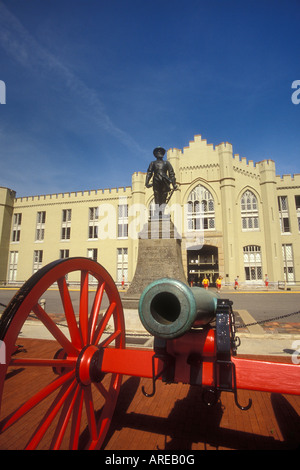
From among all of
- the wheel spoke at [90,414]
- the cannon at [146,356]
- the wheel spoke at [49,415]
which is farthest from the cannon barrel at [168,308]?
the wheel spoke at [90,414]

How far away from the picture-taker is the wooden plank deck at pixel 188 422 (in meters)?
2.32

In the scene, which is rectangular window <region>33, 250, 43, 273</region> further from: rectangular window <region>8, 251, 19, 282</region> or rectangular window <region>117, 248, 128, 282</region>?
rectangular window <region>117, 248, 128, 282</region>

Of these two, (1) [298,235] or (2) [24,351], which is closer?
(2) [24,351]

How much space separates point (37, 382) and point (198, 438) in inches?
95.7

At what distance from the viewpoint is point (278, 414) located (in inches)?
112

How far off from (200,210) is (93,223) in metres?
11.7

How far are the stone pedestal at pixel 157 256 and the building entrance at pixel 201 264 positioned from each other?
58.4 feet

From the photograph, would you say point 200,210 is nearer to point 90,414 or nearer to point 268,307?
point 268,307

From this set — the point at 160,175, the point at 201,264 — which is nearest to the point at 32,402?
the point at 160,175
